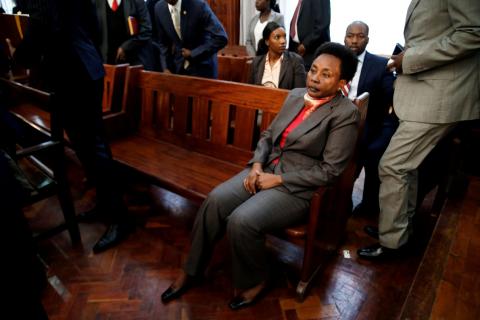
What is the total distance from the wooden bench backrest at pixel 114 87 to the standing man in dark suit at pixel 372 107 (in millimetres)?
1819

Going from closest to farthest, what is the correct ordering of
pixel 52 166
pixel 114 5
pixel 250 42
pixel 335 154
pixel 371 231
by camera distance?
pixel 335 154 → pixel 52 166 → pixel 371 231 → pixel 114 5 → pixel 250 42

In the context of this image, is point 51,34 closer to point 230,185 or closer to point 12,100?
point 230,185

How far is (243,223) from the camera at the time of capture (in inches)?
62.6

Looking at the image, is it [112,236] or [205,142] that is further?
[205,142]

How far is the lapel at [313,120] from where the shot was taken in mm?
1694

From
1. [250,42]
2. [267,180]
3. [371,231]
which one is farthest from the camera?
[250,42]

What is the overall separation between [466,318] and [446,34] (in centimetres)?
126

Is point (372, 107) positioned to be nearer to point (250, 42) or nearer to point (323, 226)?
point (323, 226)

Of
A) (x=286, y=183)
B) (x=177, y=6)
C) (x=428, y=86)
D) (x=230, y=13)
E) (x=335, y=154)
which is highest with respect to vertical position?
(x=230, y=13)

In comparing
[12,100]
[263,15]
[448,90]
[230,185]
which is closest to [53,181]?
[230,185]

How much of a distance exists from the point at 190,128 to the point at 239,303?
54.7 inches

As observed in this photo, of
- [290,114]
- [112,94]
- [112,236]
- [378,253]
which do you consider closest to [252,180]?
[290,114]

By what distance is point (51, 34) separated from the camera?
5.83 feet

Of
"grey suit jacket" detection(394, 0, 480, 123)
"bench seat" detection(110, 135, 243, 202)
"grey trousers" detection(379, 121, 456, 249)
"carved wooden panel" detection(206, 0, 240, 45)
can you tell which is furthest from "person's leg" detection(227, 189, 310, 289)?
"carved wooden panel" detection(206, 0, 240, 45)
